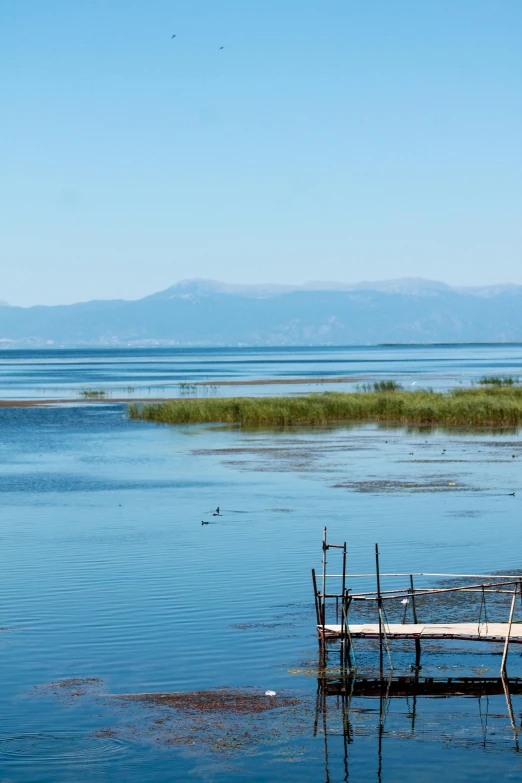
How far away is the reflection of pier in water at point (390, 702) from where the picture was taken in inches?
719

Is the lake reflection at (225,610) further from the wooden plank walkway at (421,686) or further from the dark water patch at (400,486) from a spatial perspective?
the wooden plank walkway at (421,686)

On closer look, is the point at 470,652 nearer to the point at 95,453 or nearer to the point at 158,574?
the point at 158,574

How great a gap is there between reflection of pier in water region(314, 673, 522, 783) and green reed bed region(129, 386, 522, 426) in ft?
178

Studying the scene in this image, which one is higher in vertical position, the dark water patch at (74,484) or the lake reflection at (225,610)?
the dark water patch at (74,484)

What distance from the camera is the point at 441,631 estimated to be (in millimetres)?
21891

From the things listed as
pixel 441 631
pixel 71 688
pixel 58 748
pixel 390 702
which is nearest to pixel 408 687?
pixel 390 702

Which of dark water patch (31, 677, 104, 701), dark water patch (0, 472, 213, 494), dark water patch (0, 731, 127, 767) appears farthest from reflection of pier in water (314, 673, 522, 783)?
dark water patch (0, 472, 213, 494)

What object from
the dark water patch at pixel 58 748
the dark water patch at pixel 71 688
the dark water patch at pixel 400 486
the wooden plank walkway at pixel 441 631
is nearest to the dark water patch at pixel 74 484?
the dark water patch at pixel 400 486

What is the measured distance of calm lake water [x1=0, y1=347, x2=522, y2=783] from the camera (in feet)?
57.6

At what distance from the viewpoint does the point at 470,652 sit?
22.6m

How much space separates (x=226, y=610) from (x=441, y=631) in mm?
5696

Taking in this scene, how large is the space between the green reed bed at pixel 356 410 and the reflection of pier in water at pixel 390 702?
54204mm

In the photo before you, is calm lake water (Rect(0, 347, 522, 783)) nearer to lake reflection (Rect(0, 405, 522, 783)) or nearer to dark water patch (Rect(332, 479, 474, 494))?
lake reflection (Rect(0, 405, 522, 783))

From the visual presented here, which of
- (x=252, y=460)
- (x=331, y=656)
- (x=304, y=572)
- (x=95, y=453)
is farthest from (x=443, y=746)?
(x=95, y=453)
